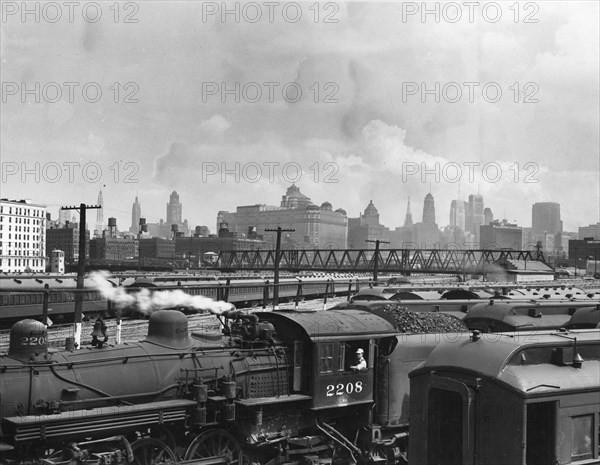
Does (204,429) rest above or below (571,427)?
below

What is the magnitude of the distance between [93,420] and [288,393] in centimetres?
408

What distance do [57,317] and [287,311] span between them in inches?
1139

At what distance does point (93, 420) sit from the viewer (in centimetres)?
1059

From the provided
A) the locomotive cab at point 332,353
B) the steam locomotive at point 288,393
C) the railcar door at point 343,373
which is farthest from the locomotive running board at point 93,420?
the railcar door at point 343,373

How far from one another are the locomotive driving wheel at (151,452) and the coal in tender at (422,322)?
18.8 feet

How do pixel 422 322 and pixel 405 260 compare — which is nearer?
pixel 422 322

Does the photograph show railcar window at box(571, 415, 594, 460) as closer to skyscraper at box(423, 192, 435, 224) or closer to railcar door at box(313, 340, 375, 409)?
railcar door at box(313, 340, 375, 409)

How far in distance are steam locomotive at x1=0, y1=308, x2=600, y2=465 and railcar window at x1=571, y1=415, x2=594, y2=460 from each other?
0.07 feet

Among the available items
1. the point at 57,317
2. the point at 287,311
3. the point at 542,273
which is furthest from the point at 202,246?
the point at 287,311

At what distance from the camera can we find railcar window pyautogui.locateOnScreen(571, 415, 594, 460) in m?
8.14

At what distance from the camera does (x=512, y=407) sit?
8.01 metres

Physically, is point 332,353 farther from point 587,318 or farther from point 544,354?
point 587,318

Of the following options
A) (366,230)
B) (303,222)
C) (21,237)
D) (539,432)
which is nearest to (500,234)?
(366,230)

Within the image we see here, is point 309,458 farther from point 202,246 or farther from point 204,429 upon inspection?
point 202,246
